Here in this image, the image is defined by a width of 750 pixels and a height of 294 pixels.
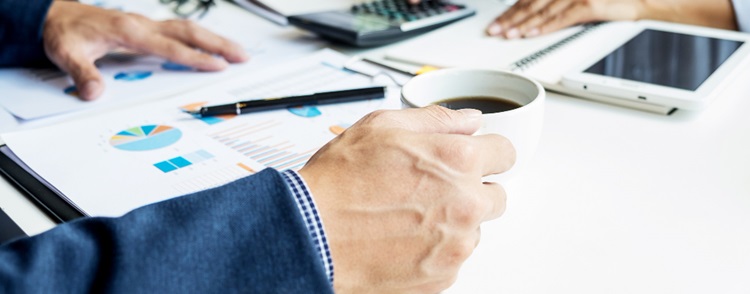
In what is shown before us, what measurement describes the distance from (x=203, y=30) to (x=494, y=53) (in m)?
0.38

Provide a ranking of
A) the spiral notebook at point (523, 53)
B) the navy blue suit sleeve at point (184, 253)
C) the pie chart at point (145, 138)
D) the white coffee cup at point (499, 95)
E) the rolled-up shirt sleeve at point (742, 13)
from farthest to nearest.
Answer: the rolled-up shirt sleeve at point (742, 13), the spiral notebook at point (523, 53), the pie chart at point (145, 138), the white coffee cup at point (499, 95), the navy blue suit sleeve at point (184, 253)

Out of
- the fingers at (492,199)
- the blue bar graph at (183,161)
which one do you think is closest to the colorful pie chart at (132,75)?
the blue bar graph at (183,161)

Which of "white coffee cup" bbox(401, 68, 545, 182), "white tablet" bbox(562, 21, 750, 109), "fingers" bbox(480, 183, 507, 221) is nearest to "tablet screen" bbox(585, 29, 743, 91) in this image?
"white tablet" bbox(562, 21, 750, 109)

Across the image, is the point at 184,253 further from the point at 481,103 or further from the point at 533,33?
the point at 533,33

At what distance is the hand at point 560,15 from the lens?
2.89 ft

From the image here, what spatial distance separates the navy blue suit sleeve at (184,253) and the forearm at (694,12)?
688mm

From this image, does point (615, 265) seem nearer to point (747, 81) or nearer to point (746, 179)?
point (746, 179)

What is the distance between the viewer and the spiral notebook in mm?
740

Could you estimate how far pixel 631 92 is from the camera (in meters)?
0.67

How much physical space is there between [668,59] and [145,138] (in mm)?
542

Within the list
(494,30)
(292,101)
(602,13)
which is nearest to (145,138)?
(292,101)

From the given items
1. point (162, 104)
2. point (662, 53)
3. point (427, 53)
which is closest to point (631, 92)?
point (662, 53)

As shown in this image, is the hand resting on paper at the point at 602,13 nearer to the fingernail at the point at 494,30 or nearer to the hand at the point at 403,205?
the fingernail at the point at 494,30

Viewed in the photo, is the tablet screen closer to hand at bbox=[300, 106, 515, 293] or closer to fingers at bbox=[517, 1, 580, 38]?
fingers at bbox=[517, 1, 580, 38]
